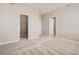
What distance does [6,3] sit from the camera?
191 centimetres

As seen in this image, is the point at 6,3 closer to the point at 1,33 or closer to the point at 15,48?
the point at 1,33

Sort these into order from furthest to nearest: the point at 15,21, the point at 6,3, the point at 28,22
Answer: the point at 28,22, the point at 15,21, the point at 6,3

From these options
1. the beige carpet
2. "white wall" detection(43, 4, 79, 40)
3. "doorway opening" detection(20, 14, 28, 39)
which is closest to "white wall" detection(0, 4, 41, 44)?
"doorway opening" detection(20, 14, 28, 39)

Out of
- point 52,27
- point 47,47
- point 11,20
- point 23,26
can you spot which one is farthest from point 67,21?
point 11,20

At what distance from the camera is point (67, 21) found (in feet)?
7.29

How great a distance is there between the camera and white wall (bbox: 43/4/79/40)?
2.10 meters

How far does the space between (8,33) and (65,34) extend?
1.33 m

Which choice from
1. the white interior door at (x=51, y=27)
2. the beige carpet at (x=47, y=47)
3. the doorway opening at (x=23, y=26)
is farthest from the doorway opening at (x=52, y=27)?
the doorway opening at (x=23, y=26)

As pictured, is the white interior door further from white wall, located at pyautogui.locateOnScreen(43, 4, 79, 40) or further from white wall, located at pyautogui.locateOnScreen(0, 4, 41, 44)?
white wall, located at pyautogui.locateOnScreen(0, 4, 41, 44)

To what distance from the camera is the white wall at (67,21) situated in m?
2.10

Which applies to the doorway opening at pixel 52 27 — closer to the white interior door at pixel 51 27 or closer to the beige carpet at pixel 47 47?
the white interior door at pixel 51 27

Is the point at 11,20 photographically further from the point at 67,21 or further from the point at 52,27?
the point at 67,21
